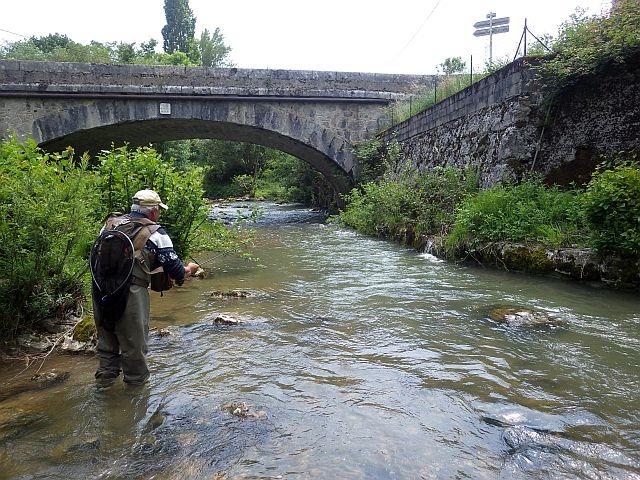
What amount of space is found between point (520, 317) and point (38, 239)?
461 centimetres

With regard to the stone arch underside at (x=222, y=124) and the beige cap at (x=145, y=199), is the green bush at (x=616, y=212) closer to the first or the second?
the beige cap at (x=145, y=199)

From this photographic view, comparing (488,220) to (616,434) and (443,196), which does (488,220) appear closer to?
(443,196)

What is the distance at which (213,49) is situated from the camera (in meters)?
48.9

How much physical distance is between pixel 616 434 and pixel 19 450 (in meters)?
3.32

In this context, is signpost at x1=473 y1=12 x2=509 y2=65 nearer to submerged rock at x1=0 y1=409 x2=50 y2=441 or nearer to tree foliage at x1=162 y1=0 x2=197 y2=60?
submerged rock at x1=0 y1=409 x2=50 y2=441

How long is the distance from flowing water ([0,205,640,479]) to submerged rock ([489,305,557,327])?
0.11m

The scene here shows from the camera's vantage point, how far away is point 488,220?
752 centimetres

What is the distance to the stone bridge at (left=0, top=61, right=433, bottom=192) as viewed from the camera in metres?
14.8

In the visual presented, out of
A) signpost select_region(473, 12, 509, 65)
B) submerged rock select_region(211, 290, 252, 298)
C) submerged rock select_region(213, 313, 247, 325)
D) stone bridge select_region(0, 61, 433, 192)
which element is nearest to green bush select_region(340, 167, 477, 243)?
submerged rock select_region(211, 290, 252, 298)

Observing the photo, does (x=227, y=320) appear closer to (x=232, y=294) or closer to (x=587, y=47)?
(x=232, y=294)

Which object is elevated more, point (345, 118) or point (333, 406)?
point (345, 118)

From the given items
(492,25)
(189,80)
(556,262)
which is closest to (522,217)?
(556,262)

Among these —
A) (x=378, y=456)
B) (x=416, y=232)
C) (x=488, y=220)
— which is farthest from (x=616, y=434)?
(x=416, y=232)

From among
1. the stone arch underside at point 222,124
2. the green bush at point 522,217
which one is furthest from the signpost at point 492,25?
the green bush at point 522,217
